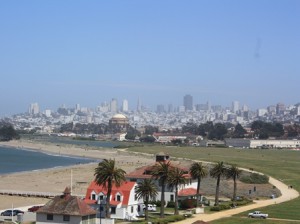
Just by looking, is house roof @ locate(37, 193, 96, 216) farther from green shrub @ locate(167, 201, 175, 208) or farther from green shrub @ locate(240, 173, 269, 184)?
green shrub @ locate(240, 173, 269, 184)

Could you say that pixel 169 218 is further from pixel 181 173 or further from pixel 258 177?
pixel 258 177

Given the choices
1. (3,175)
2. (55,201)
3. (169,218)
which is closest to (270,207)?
(169,218)

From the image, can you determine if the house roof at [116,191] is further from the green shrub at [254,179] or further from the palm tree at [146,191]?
the green shrub at [254,179]

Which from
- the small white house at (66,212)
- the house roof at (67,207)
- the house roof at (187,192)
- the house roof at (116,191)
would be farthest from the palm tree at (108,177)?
the house roof at (187,192)

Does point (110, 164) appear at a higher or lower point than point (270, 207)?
higher

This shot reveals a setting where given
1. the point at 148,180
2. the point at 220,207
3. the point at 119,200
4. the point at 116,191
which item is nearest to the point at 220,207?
the point at 220,207

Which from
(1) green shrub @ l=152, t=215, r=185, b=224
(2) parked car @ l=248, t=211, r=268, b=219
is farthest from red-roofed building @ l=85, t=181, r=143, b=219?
(2) parked car @ l=248, t=211, r=268, b=219
